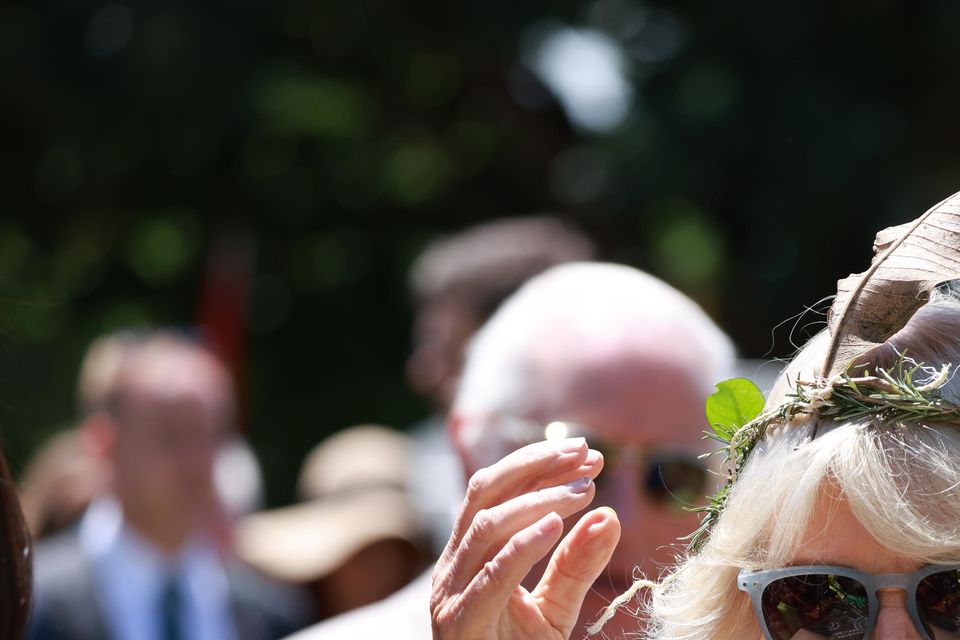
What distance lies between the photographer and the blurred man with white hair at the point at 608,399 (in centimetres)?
262

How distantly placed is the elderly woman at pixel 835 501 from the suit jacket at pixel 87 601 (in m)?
2.63

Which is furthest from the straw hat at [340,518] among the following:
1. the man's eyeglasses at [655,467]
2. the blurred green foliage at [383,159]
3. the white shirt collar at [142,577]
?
the man's eyeglasses at [655,467]

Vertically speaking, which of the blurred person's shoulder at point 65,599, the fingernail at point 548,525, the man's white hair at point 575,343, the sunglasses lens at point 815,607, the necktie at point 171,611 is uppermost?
the fingernail at point 548,525

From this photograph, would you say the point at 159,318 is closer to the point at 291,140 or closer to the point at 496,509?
the point at 291,140

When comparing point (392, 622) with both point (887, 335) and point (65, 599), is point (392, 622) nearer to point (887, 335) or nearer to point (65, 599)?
point (887, 335)

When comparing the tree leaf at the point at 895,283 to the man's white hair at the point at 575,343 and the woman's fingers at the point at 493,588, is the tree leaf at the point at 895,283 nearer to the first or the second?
the woman's fingers at the point at 493,588

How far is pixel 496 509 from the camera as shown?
1.73 metres

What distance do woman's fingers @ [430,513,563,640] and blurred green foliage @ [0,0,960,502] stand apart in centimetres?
416

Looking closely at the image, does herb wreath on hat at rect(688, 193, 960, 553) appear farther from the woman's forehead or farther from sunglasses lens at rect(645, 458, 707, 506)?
sunglasses lens at rect(645, 458, 707, 506)

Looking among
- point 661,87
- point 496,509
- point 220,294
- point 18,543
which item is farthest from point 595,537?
point 220,294

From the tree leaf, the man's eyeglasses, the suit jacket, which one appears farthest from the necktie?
the tree leaf

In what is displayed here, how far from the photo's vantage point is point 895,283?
1.69 meters

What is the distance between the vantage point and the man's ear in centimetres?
506

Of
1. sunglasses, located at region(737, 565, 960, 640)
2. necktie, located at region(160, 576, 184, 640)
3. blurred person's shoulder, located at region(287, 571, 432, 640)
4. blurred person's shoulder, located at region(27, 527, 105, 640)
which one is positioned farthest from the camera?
necktie, located at region(160, 576, 184, 640)
